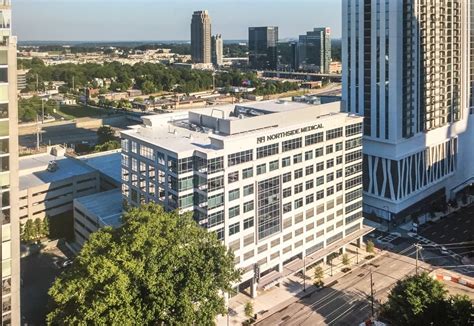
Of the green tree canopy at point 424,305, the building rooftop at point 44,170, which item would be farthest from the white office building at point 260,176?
the building rooftop at point 44,170

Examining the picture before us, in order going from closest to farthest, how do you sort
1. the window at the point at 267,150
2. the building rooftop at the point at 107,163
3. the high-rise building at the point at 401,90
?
1. the window at the point at 267,150
2. the high-rise building at the point at 401,90
3. the building rooftop at the point at 107,163

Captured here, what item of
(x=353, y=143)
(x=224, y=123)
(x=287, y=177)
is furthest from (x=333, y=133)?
(x=224, y=123)

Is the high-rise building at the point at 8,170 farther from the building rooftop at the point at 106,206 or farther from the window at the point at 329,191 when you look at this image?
the window at the point at 329,191

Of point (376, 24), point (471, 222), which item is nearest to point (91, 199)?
point (376, 24)

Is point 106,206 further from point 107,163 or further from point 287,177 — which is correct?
point 287,177

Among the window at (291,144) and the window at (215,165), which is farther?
the window at (291,144)

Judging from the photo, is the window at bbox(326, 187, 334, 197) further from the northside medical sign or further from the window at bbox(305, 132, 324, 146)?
the northside medical sign

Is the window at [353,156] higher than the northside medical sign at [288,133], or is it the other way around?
the northside medical sign at [288,133]

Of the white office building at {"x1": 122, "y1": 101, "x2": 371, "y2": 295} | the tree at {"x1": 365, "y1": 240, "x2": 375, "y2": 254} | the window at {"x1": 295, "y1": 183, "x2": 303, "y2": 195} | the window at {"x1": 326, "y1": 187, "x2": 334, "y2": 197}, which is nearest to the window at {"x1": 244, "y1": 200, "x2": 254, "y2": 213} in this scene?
the white office building at {"x1": 122, "y1": 101, "x2": 371, "y2": 295}
